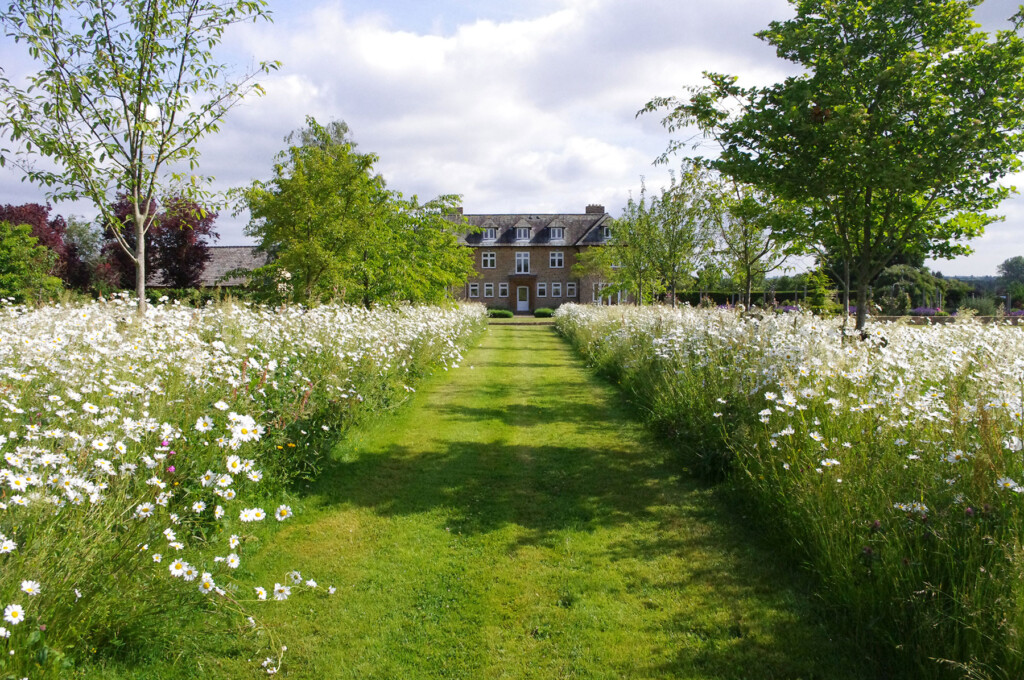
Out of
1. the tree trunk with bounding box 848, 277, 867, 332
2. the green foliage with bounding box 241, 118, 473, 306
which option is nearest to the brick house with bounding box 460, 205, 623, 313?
the green foliage with bounding box 241, 118, 473, 306

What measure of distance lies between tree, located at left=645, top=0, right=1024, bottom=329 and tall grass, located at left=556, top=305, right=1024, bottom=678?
4.53 ft

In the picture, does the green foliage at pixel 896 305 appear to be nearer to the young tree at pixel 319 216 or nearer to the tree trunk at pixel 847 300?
the tree trunk at pixel 847 300

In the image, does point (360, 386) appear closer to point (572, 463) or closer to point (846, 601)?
point (572, 463)

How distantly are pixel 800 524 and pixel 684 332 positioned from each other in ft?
16.6

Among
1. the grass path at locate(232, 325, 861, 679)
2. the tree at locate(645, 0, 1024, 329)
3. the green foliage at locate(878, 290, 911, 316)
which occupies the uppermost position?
the tree at locate(645, 0, 1024, 329)

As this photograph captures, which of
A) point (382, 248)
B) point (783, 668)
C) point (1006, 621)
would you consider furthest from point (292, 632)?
point (382, 248)

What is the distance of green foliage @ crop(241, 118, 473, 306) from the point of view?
1198 centimetres

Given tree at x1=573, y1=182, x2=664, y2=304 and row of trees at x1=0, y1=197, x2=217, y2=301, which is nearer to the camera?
tree at x1=573, y1=182, x2=664, y2=304

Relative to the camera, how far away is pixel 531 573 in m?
4.07

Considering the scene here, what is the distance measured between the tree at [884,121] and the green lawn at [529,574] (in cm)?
336

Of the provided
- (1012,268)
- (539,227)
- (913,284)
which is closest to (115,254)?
(539,227)

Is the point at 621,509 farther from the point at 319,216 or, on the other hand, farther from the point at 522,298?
the point at 522,298

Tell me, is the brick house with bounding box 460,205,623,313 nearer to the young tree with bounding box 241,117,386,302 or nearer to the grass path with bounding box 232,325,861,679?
the young tree with bounding box 241,117,386,302

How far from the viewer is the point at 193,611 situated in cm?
326
